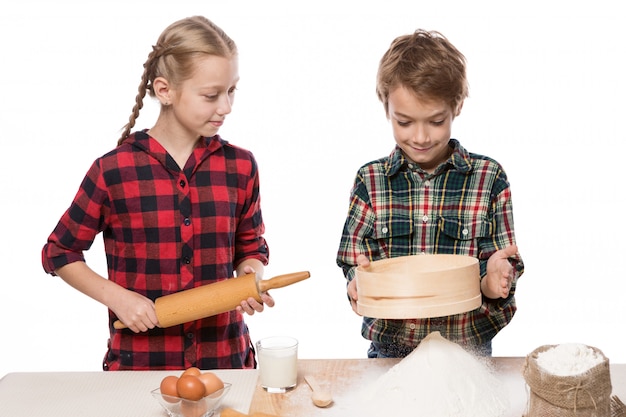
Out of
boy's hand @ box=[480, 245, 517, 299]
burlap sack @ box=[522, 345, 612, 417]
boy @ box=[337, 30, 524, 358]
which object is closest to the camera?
burlap sack @ box=[522, 345, 612, 417]

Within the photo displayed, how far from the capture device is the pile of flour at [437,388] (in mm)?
1745

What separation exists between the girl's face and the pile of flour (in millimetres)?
799

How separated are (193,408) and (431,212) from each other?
34.4 inches

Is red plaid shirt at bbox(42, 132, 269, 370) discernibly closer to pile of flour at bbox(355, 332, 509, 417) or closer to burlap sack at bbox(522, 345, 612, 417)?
pile of flour at bbox(355, 332, 509, 417)

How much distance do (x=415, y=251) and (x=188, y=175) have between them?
65cm

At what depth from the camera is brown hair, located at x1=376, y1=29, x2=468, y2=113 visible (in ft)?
6.93

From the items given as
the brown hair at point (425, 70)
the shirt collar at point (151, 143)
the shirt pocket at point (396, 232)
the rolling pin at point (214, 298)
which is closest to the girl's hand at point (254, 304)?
the rolling pin at point (214, 298)

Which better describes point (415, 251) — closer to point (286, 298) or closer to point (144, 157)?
point (144, 157)

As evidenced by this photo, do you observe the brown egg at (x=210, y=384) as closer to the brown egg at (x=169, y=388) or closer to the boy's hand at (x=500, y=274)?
the brown egg at (x=169, y=388)

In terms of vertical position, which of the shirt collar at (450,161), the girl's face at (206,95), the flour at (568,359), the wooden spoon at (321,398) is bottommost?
the wooden spoon at (321,398)

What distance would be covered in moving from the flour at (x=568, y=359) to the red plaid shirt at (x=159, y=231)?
0.97 meters

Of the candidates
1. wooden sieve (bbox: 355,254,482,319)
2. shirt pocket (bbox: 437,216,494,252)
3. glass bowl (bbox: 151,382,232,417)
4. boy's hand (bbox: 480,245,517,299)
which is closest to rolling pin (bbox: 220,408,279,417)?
glass bowl (bbox: 151,382,232,417)

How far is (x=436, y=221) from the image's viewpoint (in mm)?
2264

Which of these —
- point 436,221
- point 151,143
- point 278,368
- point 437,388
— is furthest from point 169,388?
point 436,221
